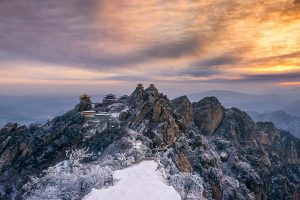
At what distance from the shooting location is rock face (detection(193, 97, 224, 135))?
12262 centimetres

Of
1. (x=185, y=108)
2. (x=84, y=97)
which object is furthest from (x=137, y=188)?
(x=185, y=108)

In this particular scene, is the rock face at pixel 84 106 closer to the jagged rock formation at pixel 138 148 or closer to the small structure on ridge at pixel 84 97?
the small structure on ridge at pixel 84 97

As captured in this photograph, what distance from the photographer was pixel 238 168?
8344cm

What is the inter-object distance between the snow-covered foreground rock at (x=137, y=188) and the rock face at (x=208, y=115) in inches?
3550

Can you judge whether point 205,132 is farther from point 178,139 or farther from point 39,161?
point 39,161

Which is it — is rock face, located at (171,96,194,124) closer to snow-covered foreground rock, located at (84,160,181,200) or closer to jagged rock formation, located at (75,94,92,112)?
jagged rock formation, located at (75,94,92,112)

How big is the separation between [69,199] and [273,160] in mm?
134250

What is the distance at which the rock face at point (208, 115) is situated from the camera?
402 feet

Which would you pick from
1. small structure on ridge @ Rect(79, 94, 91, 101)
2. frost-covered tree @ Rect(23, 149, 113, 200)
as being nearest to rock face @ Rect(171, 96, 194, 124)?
small structure on ridge @ Rect(79, 94, 91, 101)

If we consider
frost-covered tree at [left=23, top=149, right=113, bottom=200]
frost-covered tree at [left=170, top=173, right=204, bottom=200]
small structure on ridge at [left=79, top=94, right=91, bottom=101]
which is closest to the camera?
frost-covered tree at [left=23, top=149, right=113, bottom=200]

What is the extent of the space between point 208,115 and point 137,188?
99.1 metres

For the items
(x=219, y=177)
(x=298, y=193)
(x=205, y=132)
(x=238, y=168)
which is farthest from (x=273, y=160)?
(x=219, y=177)

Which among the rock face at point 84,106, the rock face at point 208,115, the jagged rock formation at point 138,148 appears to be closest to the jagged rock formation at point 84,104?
the rock face at point 84,106

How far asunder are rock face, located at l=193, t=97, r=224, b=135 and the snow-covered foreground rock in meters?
90.2
